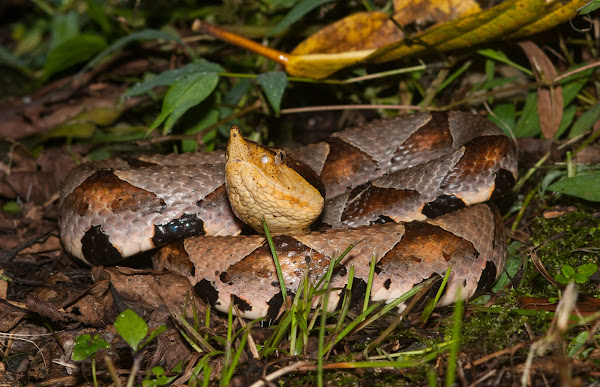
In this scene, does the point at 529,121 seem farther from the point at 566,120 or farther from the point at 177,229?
the point at 177,229

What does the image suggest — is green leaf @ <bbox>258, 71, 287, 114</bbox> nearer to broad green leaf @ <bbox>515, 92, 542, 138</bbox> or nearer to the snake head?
the snake head

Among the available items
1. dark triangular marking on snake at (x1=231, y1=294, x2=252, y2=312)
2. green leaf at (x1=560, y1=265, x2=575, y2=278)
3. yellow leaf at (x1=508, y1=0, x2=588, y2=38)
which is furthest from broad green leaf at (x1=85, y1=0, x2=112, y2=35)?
green leaf at (x1=560, y1=265, x2=575, y2=278)

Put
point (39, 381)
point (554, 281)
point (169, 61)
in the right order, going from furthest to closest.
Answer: point (169, 61), point (554, 281), point (39, 381)

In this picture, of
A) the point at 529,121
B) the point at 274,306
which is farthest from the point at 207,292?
the point at 529,121

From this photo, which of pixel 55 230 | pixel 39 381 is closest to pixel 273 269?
pixel 39 381

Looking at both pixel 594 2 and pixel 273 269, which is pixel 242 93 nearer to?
pixel 273 269
